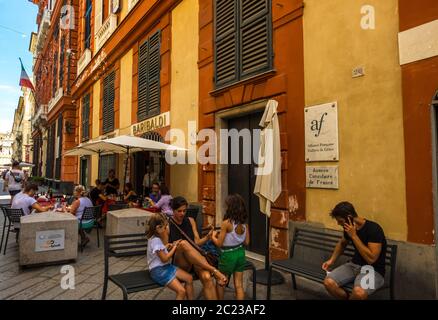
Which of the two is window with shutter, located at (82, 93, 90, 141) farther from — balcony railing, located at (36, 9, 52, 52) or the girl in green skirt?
balcony railing, located at (36, 9, 52, 52)

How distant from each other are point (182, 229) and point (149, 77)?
7.38 metres

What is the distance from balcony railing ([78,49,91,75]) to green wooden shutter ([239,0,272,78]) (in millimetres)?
13132

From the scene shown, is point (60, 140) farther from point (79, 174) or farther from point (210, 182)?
point (210, 182)

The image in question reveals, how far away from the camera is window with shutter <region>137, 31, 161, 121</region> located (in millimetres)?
9898

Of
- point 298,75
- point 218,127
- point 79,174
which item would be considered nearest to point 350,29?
point 298,75

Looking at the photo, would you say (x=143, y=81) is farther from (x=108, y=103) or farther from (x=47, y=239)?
(x=47, y=239)

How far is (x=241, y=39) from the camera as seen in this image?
6605 mm

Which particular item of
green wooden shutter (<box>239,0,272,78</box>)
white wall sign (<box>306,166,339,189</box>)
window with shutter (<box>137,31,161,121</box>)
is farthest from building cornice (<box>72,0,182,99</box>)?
white wall sign (<box>306,166,339,189</box>)

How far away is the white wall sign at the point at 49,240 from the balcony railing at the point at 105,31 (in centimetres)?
1006

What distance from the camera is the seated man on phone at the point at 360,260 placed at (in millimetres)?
3385

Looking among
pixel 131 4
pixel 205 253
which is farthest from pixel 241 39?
pixel 131 4
